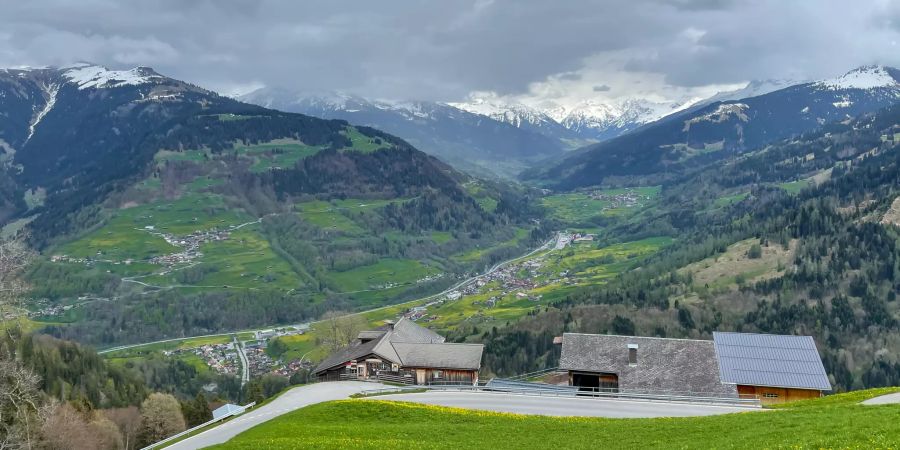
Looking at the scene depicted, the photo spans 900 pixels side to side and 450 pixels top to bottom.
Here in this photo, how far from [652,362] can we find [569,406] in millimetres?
19798

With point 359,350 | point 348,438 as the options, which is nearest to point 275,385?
point 359,350

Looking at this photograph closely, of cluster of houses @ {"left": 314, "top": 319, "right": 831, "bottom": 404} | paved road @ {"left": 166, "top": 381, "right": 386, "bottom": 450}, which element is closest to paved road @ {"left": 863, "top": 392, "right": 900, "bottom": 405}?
cluster of houses @ {"left": 314, "top": 319, "right": 831, "bottom": 404}

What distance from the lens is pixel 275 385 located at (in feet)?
492

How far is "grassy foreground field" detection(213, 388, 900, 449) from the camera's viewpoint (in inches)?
1374

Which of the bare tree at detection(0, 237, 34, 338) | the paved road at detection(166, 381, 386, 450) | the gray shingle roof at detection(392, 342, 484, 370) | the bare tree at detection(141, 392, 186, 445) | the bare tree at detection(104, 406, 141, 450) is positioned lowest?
the bare tree at detection(104, 406, 141, 450)

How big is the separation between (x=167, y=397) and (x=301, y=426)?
5581cm

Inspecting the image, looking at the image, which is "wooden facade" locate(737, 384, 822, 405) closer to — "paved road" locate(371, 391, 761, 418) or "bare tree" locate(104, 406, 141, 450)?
"paved road" locate(371, 391, 761, 418)

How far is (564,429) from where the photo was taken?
47375 mm

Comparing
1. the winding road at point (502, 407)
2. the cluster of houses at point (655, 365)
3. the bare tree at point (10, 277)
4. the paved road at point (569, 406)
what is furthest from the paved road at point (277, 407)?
the bare tree at point (10, 277)

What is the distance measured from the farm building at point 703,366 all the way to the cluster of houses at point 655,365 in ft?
0.32

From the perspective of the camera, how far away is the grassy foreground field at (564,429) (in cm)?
3491

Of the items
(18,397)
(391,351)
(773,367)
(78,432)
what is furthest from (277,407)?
(773,367)

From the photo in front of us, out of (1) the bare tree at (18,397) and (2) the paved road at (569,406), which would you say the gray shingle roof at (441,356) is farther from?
(1) the bare tree at (18,397)

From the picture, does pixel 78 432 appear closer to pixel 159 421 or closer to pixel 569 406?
pixel 159 421
